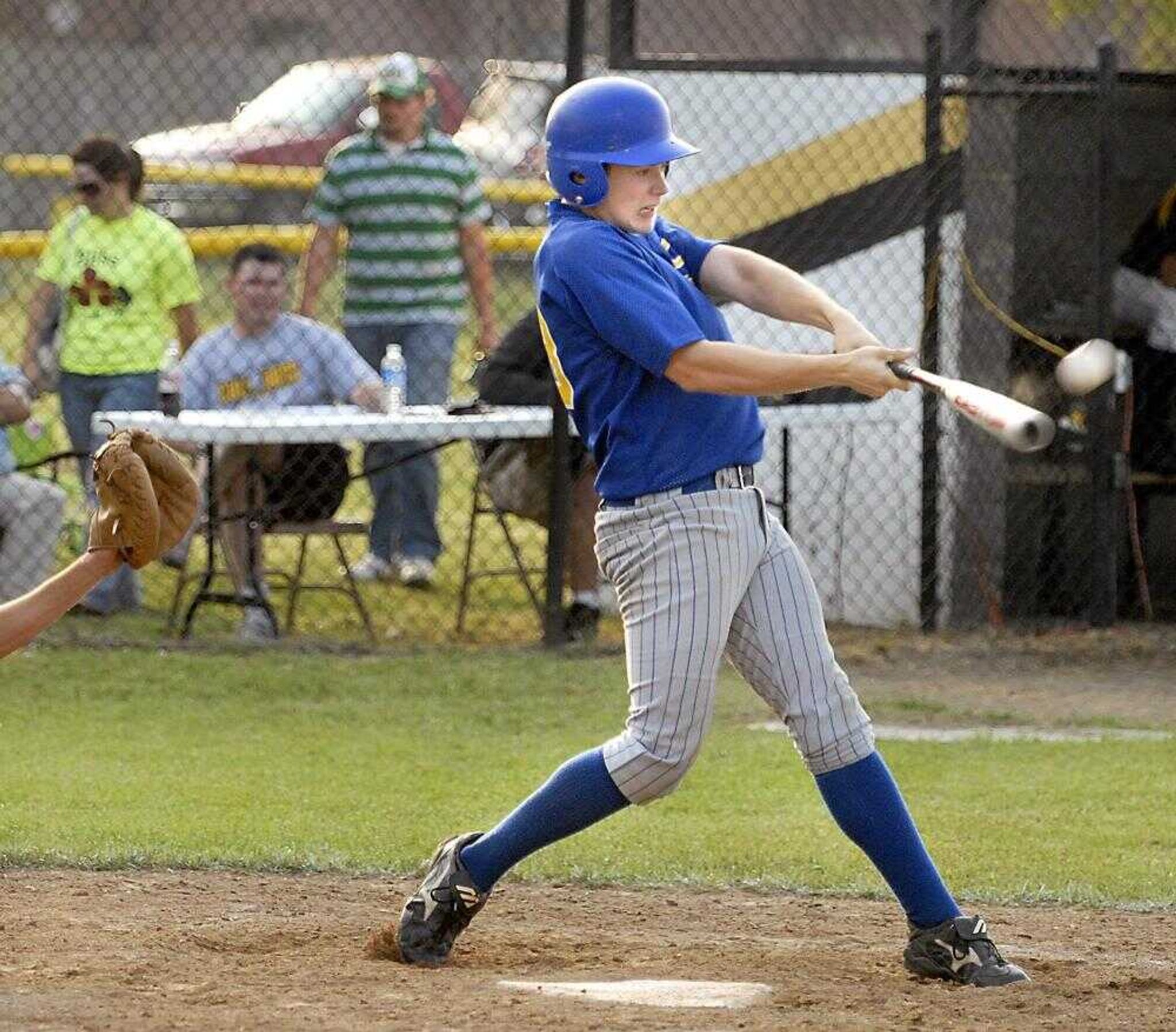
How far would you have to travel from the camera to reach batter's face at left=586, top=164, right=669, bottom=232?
4.29m

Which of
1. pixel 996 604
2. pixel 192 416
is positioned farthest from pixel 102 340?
pixel 996 604

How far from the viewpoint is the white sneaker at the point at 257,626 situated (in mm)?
8852

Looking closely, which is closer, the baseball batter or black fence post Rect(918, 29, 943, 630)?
the baseball batter

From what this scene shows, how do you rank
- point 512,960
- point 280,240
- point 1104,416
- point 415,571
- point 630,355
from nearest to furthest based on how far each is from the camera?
point 630,355
point 512,960
point 1104,416
point 415,571
point 280,240

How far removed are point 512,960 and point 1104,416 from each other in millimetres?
5501

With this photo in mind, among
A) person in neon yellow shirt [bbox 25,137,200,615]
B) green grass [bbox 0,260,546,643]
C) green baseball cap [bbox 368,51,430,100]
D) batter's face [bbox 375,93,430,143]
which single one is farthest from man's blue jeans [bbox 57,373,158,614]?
green baseball cap [bbox 368,51,430,100]

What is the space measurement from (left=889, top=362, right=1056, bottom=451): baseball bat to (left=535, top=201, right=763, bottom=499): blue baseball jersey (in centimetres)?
43

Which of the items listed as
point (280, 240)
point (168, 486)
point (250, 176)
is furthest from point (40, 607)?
point (250, 176)

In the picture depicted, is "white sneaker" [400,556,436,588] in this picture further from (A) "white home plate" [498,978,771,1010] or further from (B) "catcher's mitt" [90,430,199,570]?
(A) "white home plate" [498,978,771,1010]

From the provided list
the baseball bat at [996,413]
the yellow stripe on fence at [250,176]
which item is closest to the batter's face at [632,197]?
the baseball bat at [996,413]

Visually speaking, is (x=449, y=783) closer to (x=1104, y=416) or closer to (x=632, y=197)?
(x=632, y=197)

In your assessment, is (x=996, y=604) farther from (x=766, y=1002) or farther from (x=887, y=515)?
(x=766, y=1002)

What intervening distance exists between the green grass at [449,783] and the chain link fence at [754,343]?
2.71 feet

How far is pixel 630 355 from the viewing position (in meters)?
4.14
